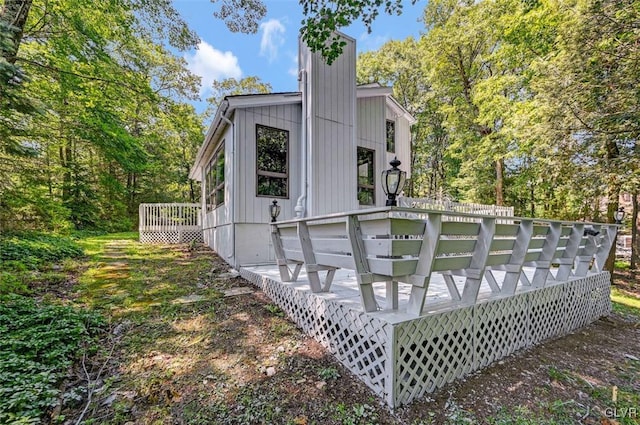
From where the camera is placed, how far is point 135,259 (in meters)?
7.00

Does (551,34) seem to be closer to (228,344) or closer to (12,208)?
(228,344)

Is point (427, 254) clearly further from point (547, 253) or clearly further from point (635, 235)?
point (635, 235)

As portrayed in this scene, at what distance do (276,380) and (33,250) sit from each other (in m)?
6.99

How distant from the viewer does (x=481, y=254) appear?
2518 millimetres

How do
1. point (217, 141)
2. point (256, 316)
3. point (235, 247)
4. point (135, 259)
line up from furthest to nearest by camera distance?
point (217, 141), point (135, 259), point (235, 247), point (256, 316)

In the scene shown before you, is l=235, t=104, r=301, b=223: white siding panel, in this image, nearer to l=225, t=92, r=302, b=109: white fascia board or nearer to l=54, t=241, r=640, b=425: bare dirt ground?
l=225, t=92, r=302, b=109: white fascia board

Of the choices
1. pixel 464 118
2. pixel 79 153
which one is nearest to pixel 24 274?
pixel 79 153

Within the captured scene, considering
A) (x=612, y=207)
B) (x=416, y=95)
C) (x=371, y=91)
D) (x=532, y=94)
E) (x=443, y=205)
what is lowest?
(x=612, y=207)

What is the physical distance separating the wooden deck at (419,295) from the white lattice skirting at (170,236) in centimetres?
896

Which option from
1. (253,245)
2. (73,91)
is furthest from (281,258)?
(73,91)

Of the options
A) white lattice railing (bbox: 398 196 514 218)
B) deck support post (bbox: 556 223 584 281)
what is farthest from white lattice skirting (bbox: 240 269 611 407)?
white lattice railing (bbox: 398 196 514 218)

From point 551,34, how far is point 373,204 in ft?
25.3

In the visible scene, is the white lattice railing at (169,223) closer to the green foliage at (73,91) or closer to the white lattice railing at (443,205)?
the green foliage at (73,91)

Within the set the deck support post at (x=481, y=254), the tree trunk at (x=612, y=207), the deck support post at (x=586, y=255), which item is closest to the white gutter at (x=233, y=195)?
the deck support post at (x=481, y=254)
